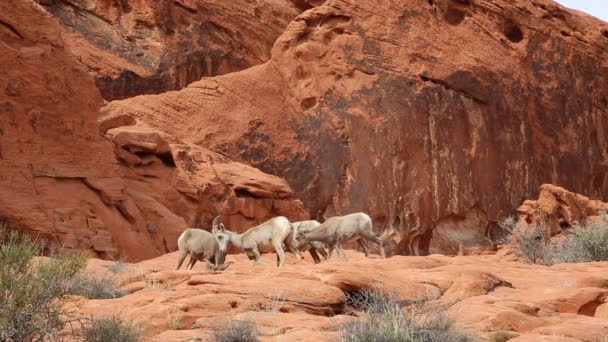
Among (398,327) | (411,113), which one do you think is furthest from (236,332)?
(411,113)

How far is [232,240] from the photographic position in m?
18.2

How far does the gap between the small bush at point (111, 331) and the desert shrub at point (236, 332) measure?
762mm

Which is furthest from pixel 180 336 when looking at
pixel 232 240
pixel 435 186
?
pixel 435 186

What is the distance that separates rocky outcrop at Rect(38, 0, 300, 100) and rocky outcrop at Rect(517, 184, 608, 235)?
38.3ft

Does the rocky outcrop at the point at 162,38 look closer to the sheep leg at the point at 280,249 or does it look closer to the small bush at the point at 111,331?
the sheep leg at the point at 280,249

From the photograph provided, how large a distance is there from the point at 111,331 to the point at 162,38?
26.7 meters

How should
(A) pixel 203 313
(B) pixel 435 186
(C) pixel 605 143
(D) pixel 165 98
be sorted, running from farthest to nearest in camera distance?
(C) pixel 605 143 < (B) pixel 435 186 < (D) pixel 165 98 < (A) pixel 203 313

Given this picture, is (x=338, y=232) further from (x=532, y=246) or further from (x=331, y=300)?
(x=331, y=300)

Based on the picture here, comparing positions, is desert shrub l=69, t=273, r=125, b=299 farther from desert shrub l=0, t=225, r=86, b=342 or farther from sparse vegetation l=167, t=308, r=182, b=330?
sparse vegetation l=167, t=308, r=182, b=330

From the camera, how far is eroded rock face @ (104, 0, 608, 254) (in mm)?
30531

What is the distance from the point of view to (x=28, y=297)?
1016cm

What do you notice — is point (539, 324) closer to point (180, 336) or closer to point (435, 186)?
point (180, 336)

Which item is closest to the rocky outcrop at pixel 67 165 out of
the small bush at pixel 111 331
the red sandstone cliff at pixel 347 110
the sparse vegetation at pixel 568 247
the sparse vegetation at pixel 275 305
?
the red sandstone cliff at pixel 347 110

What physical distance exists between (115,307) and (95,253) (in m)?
9.35
